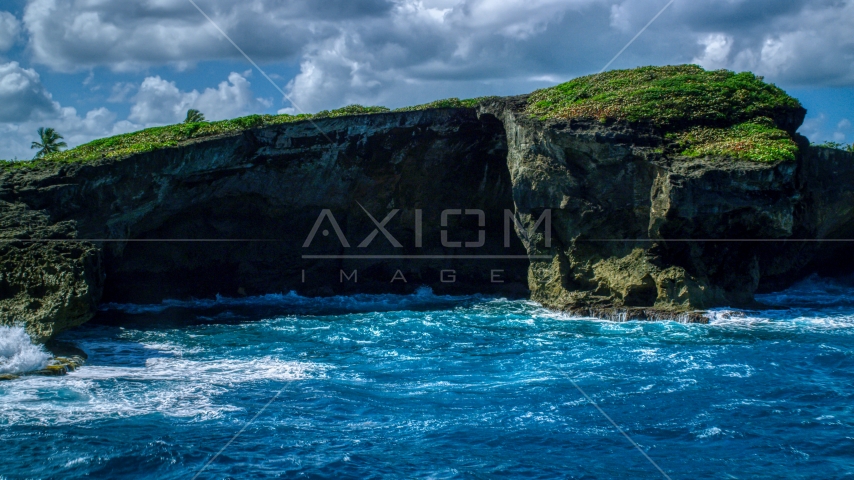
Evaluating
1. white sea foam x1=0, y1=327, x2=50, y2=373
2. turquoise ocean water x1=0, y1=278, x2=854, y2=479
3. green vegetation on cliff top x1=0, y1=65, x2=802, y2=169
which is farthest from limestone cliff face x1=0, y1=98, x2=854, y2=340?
turquoise ocean water x1=0, y1=278, x2=854, y2=479

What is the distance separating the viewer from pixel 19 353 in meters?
19.6

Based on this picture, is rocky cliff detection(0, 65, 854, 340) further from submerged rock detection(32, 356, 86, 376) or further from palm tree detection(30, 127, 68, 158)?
palm tree detection(30, 127, 68, 158)

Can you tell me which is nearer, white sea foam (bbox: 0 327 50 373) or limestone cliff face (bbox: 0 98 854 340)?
white sea foam (bbox: 0 327 50 373)

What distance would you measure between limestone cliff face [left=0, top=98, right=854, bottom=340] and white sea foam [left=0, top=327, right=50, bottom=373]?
78 centimetres

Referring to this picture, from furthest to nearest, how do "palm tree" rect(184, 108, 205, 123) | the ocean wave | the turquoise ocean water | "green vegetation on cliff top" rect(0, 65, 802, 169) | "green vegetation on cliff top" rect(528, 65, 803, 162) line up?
"palm tree" rect(184, 108, 205, 123) < the ocean wave < "green vegetation on cliff top" rect(0, 65, 802, 169) < "green vegetation on cliff top" rect(528, 65, 803, 162) < the turquoise ocean water

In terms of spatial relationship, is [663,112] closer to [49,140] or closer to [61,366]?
[61,366]

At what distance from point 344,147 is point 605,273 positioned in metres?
11.3

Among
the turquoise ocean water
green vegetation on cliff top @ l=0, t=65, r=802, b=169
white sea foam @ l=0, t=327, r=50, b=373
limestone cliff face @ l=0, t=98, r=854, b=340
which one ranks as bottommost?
the turquoise ocean water

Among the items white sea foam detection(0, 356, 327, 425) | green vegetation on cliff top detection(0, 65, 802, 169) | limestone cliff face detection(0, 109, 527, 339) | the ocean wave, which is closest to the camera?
white sea foam detection(0, 356, 327, 425)

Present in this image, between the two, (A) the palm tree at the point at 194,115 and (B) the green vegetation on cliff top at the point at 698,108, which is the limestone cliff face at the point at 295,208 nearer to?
(B) the green vegetation on cliff top at the point at 698,108

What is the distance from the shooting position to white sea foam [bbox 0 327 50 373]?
1898cm

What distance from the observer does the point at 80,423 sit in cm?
1540

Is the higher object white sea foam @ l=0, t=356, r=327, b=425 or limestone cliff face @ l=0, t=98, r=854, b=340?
limestone cliff face @ l=0, t=98, r=854, b=340

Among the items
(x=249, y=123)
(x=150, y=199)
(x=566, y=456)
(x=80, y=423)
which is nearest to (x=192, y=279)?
(x=150, y=199)
